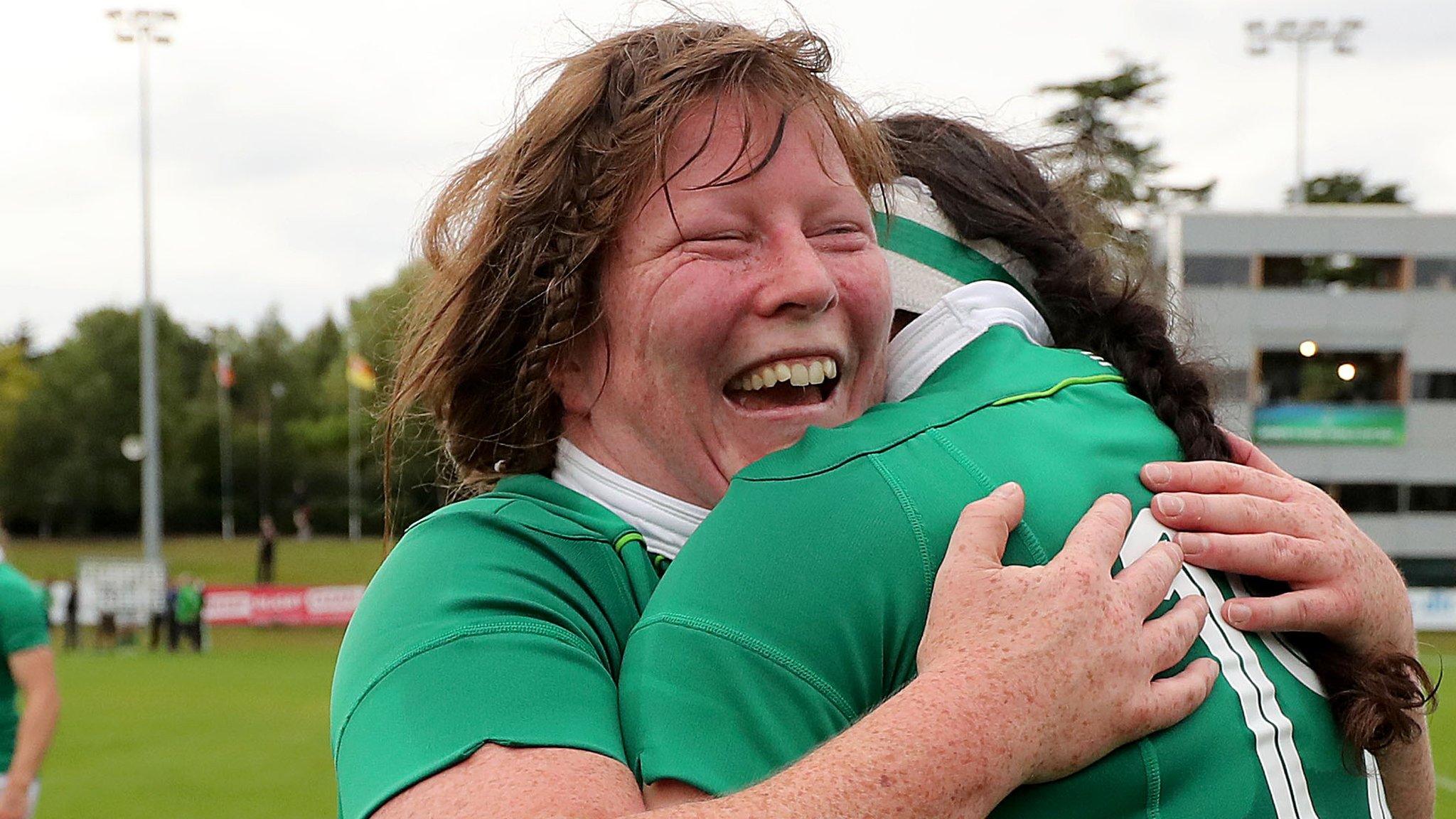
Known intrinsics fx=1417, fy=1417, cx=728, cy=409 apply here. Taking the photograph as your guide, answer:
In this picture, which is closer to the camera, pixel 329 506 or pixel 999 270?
pixel 999 270

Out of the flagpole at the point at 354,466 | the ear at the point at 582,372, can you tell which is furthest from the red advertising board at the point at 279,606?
the ear at the point at 582,372

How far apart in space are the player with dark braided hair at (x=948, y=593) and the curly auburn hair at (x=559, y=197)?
1.67 ft

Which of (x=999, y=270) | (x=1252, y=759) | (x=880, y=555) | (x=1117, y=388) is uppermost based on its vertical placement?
(x=999, y=270)

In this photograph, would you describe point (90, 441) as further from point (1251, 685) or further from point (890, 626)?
point (1251, 685)

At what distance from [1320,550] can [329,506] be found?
2885 inches

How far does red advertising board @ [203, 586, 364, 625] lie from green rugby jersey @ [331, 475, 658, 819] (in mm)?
34515

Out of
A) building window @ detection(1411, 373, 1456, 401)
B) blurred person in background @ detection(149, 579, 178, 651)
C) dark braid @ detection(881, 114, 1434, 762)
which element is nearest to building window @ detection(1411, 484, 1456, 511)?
building window @ detection(1411, 373, 1456, 401)

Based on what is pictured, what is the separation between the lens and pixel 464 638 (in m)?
1.75

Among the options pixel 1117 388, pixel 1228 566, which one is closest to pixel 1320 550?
pixel 1228 566

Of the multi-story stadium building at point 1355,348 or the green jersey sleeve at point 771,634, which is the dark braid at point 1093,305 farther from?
the multi-story stadium building at point 1355,348

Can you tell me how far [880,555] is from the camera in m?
1.66

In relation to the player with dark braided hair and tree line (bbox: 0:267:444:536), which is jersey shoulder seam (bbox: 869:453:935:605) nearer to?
the player with dark braided hair

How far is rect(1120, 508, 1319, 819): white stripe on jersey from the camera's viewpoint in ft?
5.54

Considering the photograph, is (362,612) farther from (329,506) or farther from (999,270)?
(329,506)
